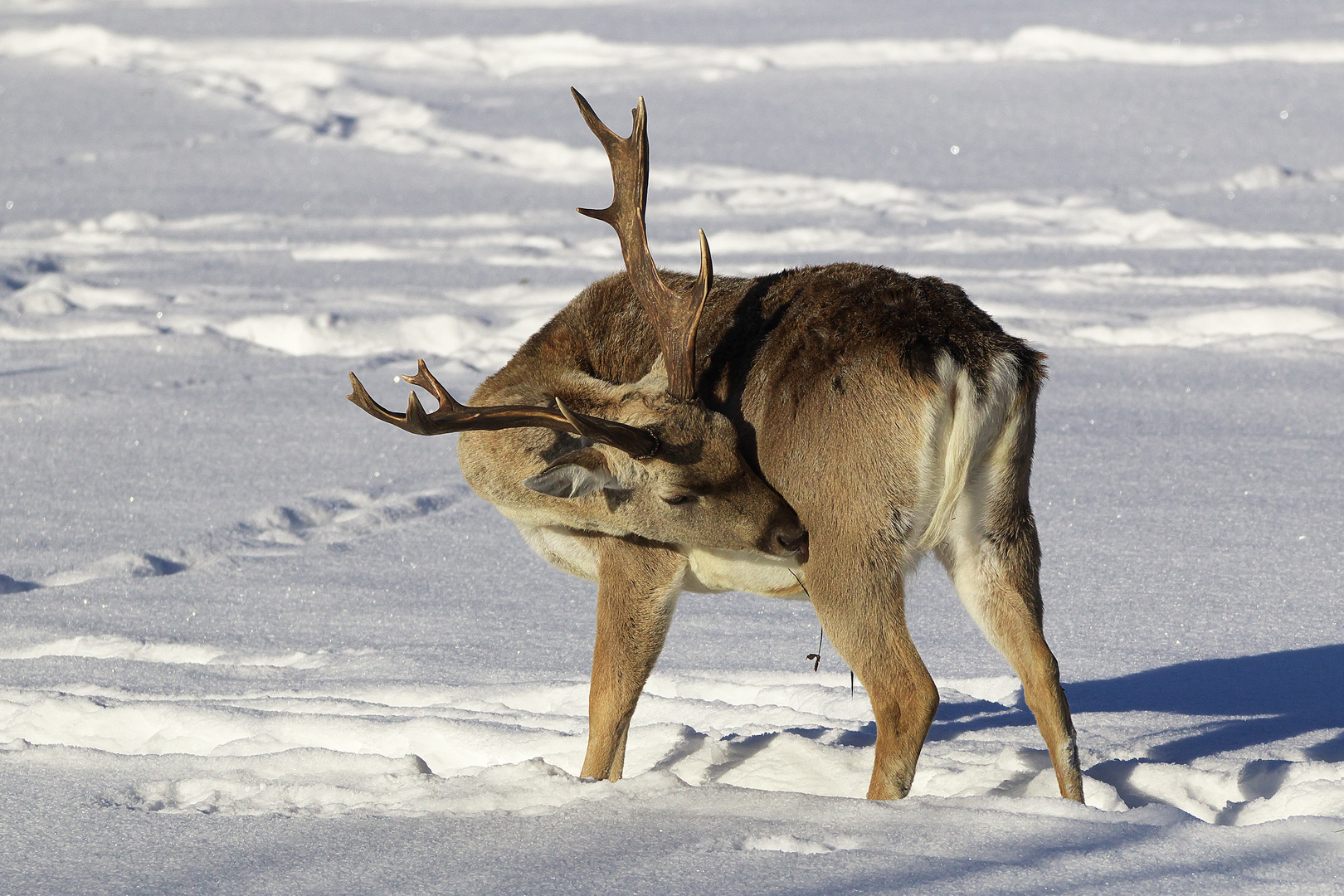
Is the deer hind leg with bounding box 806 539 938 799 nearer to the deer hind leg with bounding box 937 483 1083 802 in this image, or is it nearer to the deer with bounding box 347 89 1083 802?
the deer with bounding box 347 89 1083 802

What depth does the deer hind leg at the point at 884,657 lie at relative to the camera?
11.1ft

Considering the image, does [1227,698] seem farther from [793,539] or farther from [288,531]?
[288,531]

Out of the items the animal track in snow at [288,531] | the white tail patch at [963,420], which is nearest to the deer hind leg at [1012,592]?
the white tail patch at [963,420]

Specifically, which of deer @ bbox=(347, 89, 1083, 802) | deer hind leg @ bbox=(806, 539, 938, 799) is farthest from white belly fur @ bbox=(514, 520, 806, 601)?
deer hind leg @ bbox=(806, 539, 938, 799)

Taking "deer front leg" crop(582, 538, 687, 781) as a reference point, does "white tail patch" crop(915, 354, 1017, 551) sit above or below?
above

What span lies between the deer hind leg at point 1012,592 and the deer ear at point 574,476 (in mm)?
893

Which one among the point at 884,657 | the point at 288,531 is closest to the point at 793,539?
the point at 884,657

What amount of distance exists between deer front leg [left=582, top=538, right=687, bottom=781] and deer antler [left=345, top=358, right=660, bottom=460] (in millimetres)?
402

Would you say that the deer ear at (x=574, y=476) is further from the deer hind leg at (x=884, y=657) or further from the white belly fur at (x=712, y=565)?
the deer hind leg at (x=884, y=657)

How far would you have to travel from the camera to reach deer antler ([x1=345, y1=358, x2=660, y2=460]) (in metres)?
3.32

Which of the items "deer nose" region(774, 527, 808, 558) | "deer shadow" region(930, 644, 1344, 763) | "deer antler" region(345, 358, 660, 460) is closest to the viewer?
"deer antler" region(345, 358, 660, 460)

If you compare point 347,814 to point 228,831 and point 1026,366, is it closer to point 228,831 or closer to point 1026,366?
point 228,831

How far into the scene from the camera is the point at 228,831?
9.52 ft

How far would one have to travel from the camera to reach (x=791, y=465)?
11.5 ft
